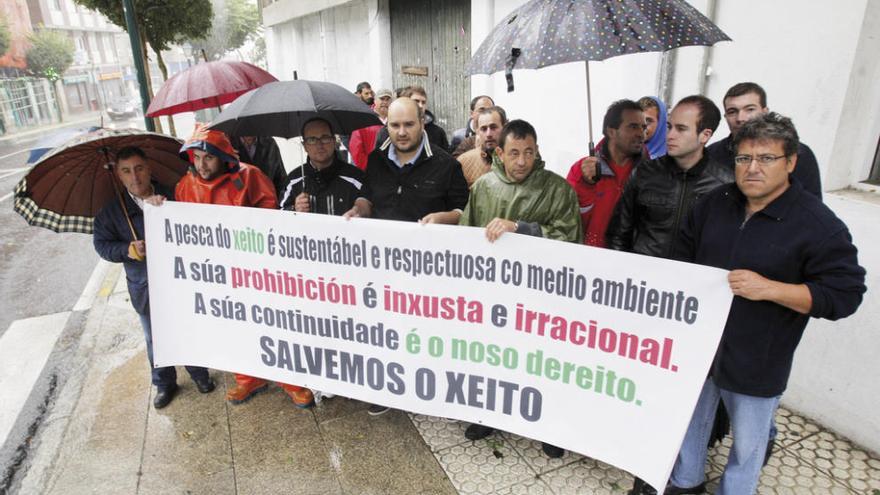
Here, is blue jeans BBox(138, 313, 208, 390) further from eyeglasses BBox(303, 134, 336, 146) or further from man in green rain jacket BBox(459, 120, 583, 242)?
man in green rain jacket BBox(459, 120, 583, 242)

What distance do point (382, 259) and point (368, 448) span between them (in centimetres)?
122

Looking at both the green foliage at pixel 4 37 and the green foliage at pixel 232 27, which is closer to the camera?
the green foliage at pixel 4 37

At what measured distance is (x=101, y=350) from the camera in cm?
450

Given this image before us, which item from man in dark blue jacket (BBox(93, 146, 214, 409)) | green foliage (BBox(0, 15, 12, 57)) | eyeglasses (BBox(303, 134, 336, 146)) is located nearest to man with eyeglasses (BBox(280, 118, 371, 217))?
eyeglasses (BBox(303, 134, 336, 146))

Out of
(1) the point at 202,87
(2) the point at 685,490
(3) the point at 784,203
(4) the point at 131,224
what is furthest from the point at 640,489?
(1) the point at 202,87

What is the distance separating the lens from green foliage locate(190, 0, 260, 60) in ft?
158

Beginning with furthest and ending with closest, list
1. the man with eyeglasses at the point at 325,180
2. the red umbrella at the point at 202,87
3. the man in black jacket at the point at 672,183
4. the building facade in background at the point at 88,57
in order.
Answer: the building facade in background at the point at 88,57 → the red umbrella at the point at 202,87 → the man with eyeglasses at the point at 325,180 → the man in black jacket at the point at 672,183

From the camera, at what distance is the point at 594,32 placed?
2.24 m

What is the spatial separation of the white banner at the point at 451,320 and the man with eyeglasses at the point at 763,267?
5.1 inches

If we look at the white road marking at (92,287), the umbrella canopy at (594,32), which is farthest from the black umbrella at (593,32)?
the white road marking at (92,287)

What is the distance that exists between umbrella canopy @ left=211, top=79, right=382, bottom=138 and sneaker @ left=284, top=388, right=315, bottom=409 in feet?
5.59

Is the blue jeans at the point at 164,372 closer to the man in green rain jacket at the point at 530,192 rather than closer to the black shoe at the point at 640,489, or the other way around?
the man in green rain jacket at the point at 530,192

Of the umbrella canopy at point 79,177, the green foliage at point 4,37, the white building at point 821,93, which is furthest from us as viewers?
the green foliage at point 4,37

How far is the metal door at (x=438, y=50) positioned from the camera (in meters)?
7.79
